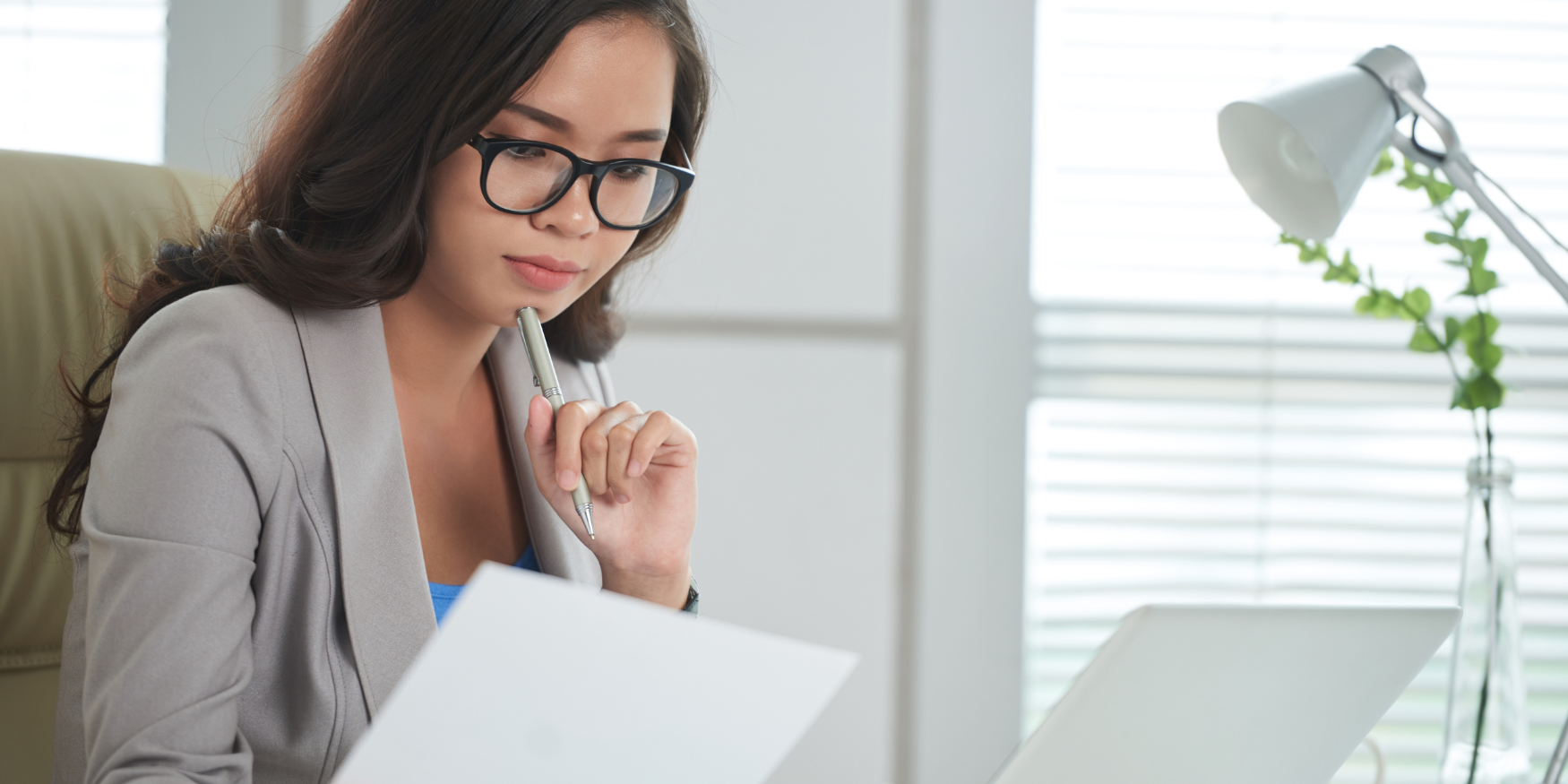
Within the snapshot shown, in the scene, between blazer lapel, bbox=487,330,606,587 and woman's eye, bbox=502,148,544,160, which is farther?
blazer lapel, bbox=487,330,606,587

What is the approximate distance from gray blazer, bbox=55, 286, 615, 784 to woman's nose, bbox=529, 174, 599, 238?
0.19 m

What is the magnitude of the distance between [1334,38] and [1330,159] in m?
0.99

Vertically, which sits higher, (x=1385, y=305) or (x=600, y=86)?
(x=600, y=86)

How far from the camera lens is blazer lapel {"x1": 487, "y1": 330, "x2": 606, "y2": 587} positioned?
3.74 ft

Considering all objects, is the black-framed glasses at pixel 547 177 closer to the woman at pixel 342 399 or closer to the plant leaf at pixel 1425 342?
the woman at pixel 342 399

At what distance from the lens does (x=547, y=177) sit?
3.09 feet

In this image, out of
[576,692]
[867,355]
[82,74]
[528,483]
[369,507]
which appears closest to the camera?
[576,692]

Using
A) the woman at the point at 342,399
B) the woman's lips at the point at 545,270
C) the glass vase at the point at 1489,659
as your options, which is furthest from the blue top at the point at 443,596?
the glass vase at the point at 1489,659

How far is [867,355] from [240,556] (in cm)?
116

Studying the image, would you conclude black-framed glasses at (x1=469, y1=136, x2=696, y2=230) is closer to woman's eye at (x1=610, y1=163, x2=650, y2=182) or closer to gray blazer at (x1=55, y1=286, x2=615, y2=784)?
woman's eye at (x1=610, y1=163, x2=650, y2=182)

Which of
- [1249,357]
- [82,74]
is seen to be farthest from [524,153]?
[1249,357]

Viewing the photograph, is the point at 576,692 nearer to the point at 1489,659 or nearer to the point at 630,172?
the point at 630,172

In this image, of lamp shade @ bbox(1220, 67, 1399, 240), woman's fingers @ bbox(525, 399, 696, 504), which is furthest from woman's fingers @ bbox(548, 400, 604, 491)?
lamp shade @ bbox(1220, 67, 1399, 240)

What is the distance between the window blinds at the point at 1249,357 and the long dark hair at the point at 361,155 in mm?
1061
